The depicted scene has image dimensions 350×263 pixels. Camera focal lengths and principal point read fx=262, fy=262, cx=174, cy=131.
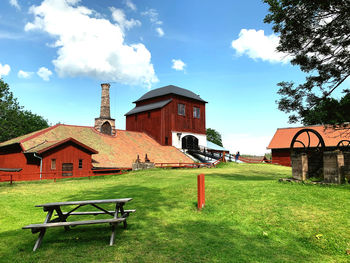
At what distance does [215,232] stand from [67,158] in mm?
20378

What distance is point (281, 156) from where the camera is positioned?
3694 cm

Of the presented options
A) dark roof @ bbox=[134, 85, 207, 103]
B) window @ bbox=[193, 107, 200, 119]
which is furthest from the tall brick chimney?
window @ bbox=[193, 107, 200, 119]

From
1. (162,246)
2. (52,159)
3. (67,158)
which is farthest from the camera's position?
(67,158)

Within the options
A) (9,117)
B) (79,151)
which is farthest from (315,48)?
(9,117)

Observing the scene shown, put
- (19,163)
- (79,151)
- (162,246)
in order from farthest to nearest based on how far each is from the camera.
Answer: (19,163) → (79,151) → (162,246)

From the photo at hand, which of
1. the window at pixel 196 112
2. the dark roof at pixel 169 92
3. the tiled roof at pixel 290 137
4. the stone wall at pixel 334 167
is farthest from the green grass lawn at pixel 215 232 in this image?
the window at pixel 196 112

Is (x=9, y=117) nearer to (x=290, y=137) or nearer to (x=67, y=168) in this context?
(x=67, y=168)

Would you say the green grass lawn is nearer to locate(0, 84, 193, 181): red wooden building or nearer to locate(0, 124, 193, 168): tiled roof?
locate(0, 84, 193, 181): red wooden building

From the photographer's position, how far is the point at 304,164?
1136 centimetres

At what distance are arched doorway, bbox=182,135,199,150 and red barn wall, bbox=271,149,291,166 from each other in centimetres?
1134

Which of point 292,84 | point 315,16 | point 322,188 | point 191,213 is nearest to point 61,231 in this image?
point 191,213

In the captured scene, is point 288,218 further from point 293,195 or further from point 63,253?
point 63,253

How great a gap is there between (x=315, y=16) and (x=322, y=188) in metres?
8.05

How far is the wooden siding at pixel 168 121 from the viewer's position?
124 ft
